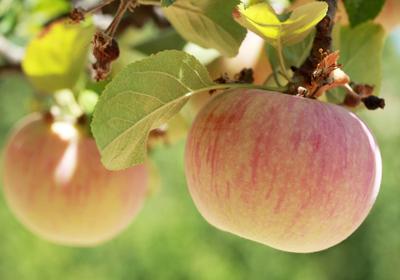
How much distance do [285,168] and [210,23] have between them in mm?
175

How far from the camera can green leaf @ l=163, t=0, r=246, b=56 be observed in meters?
0.79

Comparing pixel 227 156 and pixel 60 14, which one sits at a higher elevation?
pixel 227 156

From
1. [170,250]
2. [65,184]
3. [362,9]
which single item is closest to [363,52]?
[362,9]

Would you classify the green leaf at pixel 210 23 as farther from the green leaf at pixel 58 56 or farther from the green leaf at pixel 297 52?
the green leaf at pixel 58 56

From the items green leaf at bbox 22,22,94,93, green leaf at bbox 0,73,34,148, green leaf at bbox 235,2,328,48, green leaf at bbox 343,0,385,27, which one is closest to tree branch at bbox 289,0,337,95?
green leaf at bbox 235,2,328,48

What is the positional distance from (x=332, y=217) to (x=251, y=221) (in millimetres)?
65

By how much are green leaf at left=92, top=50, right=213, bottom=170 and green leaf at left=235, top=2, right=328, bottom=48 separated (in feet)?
0.20

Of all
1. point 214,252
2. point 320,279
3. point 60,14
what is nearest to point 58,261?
point 214,252

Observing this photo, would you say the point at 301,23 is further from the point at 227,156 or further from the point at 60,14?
the point at 60,14

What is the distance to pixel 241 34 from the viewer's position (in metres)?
0.79

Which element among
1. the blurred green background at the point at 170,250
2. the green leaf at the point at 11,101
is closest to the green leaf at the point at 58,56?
the blurred green background at the point at 170,250

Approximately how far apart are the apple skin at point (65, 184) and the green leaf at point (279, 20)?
1.54 ft

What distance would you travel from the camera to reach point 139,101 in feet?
2.39

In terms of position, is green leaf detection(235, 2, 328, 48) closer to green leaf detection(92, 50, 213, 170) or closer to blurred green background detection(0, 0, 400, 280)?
green leaf detection(92, 50, 213, 170)
